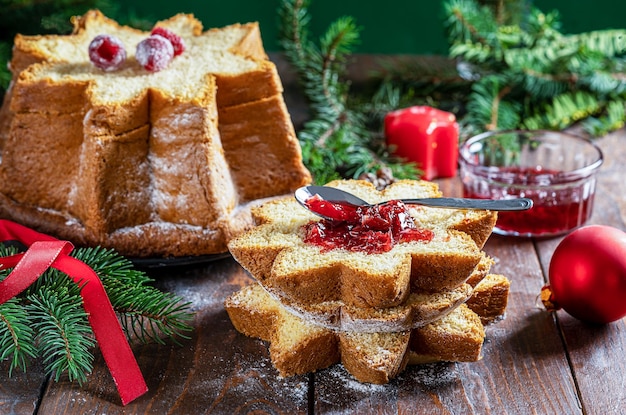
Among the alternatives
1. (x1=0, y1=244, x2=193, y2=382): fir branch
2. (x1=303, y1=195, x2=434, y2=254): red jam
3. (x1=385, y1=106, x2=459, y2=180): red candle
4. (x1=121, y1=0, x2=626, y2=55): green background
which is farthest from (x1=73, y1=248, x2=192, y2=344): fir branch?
(x1=121, y1=0, x2=626, y2=55): green background

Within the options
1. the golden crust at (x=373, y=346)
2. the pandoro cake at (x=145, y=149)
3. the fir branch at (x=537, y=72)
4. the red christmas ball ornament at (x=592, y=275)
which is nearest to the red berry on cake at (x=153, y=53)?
the pandoro cake at (x=145, y=149)

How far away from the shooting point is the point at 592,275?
1675 mm

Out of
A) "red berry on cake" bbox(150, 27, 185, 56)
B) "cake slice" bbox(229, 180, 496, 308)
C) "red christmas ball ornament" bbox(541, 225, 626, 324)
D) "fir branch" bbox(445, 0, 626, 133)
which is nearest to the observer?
"cake slice" bbox(229, 180, 496, 308)

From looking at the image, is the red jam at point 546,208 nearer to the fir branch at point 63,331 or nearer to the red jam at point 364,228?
the red jam at point 364,228

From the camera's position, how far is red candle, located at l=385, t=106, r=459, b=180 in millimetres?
2457

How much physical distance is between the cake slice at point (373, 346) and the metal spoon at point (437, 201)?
22 centimetres

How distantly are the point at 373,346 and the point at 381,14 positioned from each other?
2153 millimetres

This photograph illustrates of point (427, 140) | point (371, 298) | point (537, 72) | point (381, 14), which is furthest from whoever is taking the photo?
point (381, 14)

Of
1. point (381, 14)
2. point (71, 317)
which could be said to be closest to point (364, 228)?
point (71, 317)

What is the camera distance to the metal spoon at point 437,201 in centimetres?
166

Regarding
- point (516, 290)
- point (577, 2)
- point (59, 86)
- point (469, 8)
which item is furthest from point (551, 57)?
point (59, 86)

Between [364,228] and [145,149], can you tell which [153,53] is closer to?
[145,149]

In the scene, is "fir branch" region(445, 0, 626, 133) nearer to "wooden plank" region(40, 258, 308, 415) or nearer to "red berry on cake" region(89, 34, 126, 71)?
"red berry on cake" region(89, 34, 126, 71)

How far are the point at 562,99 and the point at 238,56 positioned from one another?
1.31m
